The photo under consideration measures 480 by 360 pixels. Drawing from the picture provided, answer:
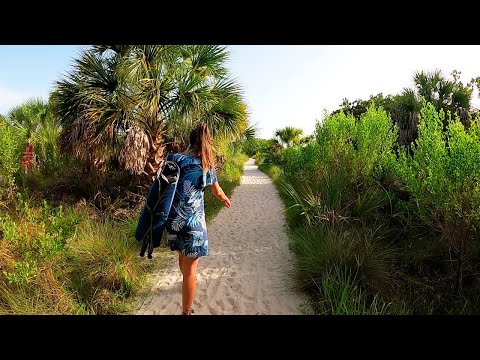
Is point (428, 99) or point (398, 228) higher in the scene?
point (428, 99)

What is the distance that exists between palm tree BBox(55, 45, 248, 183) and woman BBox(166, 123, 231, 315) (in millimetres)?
3850

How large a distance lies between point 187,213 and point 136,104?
4.77m

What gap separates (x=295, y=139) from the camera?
2619 cm

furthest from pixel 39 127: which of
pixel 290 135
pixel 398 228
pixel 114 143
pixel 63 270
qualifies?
pixel 290 135

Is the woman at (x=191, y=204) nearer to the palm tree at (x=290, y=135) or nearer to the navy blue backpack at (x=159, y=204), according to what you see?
the navy blue backpack at (x=159, y=204)

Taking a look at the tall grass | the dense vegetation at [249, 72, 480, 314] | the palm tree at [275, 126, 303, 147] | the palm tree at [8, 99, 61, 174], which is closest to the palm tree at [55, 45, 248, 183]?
the palm tree at [8, 99, 61, 174]

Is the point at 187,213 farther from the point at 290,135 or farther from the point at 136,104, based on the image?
the point at 290,135

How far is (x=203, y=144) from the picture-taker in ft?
9.05

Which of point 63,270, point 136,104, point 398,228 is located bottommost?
point 63,270

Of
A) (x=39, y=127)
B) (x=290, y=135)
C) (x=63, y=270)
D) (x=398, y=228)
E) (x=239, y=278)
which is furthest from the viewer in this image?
(x=290, y=135)

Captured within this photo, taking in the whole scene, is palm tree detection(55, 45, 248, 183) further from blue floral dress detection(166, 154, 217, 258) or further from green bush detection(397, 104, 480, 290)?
green bush detection(397, 104, 480, 290)

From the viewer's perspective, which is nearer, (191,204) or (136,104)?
(191,204)

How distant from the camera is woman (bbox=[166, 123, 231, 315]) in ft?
8.98
